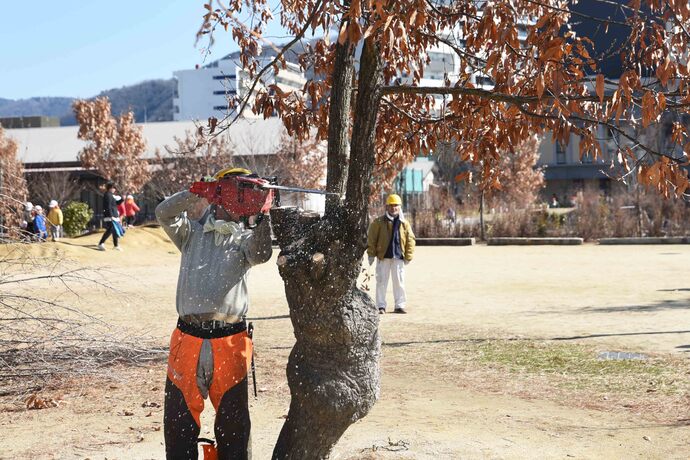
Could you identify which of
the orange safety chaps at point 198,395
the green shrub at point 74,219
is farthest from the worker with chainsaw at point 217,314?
the green shrub at point 74,219

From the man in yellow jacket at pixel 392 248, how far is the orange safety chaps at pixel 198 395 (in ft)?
26.7

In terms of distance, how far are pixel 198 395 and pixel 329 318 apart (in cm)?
78

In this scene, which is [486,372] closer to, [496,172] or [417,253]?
[496,172]

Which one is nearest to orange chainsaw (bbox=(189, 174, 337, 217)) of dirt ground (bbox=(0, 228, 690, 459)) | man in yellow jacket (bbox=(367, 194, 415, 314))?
dirt ground (bbox=(0, 228, 690, 459))

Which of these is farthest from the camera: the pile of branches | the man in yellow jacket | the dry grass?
the man in yellow jacket

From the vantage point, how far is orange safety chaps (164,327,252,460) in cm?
450

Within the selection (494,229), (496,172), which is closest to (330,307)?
(496,172)

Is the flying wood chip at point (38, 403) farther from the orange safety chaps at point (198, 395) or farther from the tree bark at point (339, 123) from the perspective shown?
the tree bark at point (339, 123)

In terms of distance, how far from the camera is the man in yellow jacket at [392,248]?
12688mm

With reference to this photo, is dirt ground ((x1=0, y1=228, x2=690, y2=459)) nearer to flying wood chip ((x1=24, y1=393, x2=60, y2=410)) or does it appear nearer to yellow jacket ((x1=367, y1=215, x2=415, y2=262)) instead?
flying wood chip ((x1=24, y1=393, x2=60, y2=410))

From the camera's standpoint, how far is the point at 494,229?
3128cm

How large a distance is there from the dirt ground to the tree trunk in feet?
3.23

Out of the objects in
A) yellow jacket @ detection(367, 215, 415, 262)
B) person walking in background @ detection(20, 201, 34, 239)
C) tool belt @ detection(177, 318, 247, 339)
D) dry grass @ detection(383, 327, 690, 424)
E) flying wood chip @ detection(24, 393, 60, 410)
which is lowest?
dry grass @ detection(383, 327, 690, 424)

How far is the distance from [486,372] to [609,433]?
2.31 meters
